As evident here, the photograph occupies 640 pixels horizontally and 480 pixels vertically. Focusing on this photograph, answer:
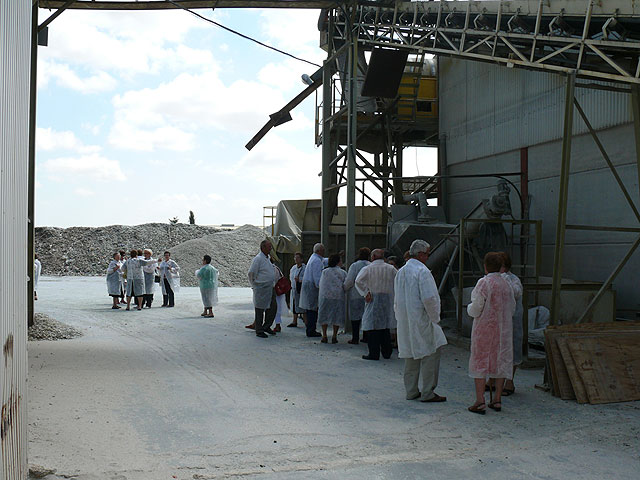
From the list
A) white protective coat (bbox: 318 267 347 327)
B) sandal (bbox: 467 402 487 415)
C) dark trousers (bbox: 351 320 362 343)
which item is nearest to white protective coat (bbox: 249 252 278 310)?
white protective coat (bbox: 318 267 347 327)

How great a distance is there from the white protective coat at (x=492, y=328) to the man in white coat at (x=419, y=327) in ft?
1.50

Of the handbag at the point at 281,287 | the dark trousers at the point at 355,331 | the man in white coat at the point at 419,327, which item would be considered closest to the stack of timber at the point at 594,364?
the man in white coat at the point at 419,327

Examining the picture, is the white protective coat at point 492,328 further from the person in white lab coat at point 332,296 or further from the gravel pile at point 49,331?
the gravel pile at point 49,331

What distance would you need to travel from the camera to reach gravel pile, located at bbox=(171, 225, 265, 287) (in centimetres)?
3566

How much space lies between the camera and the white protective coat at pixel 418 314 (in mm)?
7672

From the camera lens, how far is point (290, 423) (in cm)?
670

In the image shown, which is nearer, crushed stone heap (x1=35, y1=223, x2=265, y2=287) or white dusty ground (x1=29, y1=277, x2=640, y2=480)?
white dusty ground (x1=29, y1=277, x2=640, y2=480)

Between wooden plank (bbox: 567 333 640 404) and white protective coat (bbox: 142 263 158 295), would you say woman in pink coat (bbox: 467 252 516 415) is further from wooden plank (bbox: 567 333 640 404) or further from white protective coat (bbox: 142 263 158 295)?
white protective coat (bbox: 142 263 158 295)

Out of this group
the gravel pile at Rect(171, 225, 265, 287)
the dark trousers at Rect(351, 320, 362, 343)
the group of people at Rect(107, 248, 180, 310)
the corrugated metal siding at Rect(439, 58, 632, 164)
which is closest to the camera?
the dark trousers at Rect(351, 320, 362, 343)

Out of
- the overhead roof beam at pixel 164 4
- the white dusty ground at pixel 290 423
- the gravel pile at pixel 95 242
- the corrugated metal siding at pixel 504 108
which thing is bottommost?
the white dusty ground at pixel 290 423

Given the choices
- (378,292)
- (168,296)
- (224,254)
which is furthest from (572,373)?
(224,254)

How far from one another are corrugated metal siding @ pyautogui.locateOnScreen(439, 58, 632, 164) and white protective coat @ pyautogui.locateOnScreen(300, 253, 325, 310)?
19.7ft

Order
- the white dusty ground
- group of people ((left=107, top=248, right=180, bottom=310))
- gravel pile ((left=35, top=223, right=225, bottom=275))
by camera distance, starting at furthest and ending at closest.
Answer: gravel pile ((left=35, top=223, right=225, bottom=275)) < group of people ((left=107, top=248, right=180, bottom=310)) < the white dusty ground

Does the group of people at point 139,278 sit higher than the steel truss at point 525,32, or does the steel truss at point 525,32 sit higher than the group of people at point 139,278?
the steel truss at point 525,32
